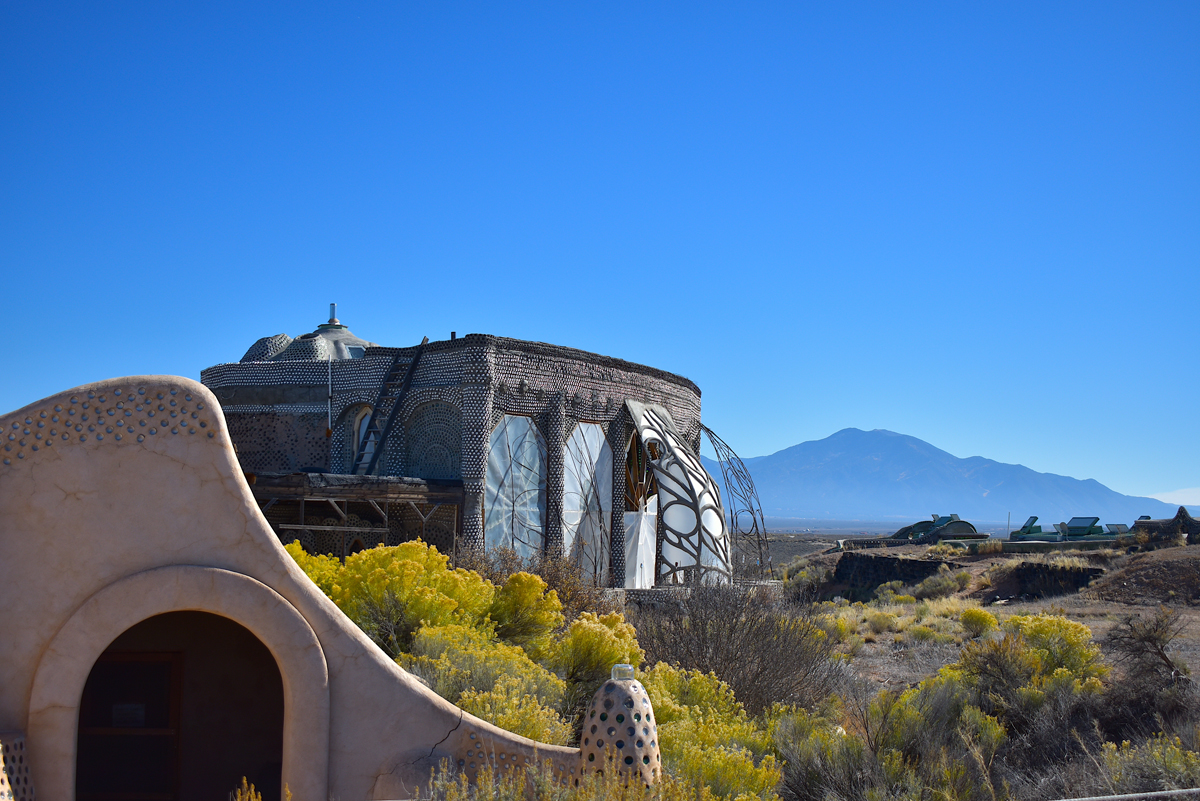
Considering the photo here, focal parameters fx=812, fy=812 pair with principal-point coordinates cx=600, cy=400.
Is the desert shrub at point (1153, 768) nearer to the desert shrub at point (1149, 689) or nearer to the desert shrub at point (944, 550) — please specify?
the desert shrub at point (1149, 689)

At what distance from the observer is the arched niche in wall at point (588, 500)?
21.9m

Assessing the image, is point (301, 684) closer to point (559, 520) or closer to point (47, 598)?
point (47, 598)

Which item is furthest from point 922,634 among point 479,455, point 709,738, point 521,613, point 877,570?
point 877,570

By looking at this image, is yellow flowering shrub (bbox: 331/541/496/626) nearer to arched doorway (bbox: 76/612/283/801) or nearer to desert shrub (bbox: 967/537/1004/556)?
arched doorway (bbox: 76/612/283/801)

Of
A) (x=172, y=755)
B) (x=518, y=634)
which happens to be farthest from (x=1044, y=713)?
(x=172, y=755)

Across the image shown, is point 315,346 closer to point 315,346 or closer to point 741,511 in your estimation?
point 315,346

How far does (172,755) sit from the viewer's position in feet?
24.2

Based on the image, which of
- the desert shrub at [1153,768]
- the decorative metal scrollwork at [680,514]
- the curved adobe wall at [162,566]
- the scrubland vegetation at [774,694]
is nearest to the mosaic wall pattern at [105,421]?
the curved adobe wall at [162,566]

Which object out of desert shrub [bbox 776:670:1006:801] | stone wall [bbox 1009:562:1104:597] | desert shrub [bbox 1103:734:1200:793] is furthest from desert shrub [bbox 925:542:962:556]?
desert shrub [bbox 1103:734:1200:793]

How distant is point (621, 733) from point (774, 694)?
590 centimetres

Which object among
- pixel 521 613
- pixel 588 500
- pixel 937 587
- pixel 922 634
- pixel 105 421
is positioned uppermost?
pixel 105 421

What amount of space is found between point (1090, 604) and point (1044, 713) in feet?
46.5

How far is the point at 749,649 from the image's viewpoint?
37.8ft

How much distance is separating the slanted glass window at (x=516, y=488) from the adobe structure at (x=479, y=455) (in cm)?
4
